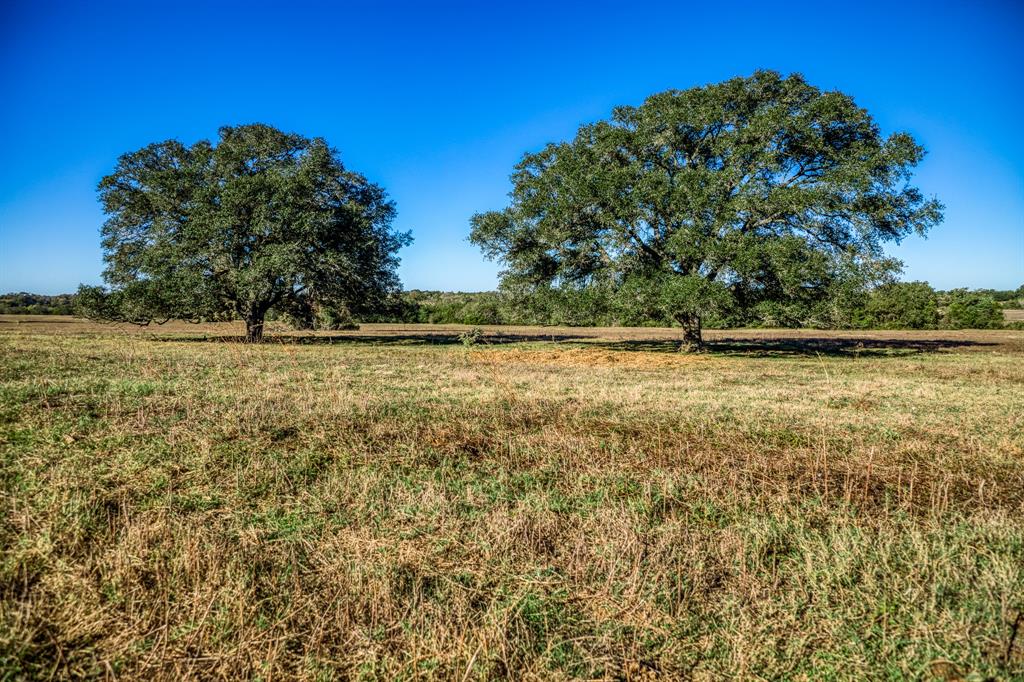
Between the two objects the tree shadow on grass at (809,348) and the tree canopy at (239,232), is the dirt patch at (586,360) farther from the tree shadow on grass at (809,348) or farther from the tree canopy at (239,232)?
the tree canopy at (239,232)

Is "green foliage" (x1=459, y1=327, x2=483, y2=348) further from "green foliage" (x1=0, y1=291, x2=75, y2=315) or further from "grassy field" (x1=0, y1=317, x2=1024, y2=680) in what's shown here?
"green foliage" (x1=0, y1=291, x2=75, y2=315)

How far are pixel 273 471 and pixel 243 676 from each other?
A: 10.1 feet

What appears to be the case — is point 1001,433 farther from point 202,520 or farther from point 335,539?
point 202,520

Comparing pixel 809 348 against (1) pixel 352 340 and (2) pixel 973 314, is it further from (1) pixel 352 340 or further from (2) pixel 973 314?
(2) pixel 973 314

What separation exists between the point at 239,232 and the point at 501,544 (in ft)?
87.3

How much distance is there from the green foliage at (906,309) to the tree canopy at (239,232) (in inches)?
2162

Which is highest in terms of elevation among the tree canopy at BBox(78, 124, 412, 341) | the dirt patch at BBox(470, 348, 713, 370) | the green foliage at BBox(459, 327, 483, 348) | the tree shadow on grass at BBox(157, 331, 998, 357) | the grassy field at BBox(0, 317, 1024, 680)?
the tree canopy at BBox(78, 124, 412, 341)

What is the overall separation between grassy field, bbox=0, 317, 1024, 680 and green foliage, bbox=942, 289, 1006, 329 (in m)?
62.0

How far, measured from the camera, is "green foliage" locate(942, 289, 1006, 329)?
179ft

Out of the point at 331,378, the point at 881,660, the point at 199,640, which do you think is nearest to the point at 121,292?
the point at 331,378

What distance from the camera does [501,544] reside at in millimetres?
4066

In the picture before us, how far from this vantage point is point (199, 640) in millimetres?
2980

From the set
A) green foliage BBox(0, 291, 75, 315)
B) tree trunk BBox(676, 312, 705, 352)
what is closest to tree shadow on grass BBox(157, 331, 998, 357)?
tree trunk BBox(676, 312, 705, 352)

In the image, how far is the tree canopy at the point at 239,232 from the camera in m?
25.2
